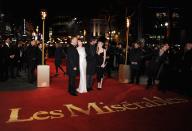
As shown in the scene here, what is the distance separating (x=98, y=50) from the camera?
13016 mm

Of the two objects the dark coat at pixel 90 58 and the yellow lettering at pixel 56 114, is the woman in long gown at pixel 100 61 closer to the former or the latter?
the dark coat at pixel 90 58

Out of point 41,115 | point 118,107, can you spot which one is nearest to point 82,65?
point 118,107

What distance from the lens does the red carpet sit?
25.4 ft

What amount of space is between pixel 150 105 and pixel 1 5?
4009 cm

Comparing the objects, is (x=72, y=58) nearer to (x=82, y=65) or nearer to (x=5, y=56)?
(x=82, y=65)

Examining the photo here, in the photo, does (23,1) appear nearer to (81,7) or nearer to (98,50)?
(81,7)

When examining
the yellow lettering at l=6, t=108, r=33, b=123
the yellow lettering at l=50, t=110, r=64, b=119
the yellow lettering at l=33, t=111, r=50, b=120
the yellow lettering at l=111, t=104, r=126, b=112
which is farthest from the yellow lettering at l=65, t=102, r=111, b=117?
the yellow lettering at l=6, t=108, r=33, b=123

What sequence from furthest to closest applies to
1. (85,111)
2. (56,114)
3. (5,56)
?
(5,56) → (85,111) → (56,114)

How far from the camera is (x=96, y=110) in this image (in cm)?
936

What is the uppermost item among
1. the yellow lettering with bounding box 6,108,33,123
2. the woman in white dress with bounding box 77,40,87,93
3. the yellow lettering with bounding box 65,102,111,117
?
the woman in white dress with bounding box 77,40,87,93

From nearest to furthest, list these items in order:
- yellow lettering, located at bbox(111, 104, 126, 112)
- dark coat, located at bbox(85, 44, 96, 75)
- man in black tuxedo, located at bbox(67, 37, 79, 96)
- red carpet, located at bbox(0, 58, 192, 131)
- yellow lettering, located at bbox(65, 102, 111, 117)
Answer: red carpet, located at bbox(0, 58, 192, 131), yellow lettering, located at bbox(65, 102, 111, 117), yellow lettering, located at bbox(111, 104, 126, 112), man in black tuxedo, located at bbox(67, 37, 79, 96), dark coat, located at bbox(85, 44, 96, 75)

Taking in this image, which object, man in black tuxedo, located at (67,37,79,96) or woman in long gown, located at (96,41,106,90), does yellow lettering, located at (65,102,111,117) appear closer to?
man in black tuxedo, located at (67,37,79,96)

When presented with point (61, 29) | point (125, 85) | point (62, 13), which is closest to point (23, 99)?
point (125, 85)

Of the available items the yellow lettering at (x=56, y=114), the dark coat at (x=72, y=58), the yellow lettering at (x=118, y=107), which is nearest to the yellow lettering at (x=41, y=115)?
the yellow lettering at (x=56, y=114)
